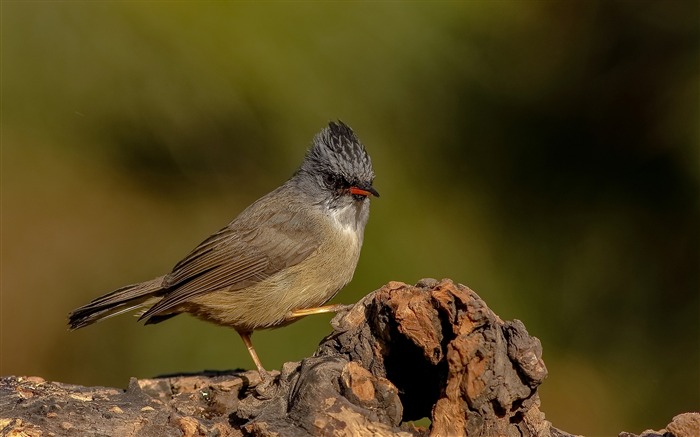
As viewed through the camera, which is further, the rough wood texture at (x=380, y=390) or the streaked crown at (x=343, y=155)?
the streaked crown at (x=343, y=155)

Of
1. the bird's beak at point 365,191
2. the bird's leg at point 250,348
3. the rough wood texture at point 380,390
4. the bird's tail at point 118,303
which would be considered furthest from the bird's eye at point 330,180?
the rough wood texture at point 380,390

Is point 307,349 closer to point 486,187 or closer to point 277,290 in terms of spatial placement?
point 277,290

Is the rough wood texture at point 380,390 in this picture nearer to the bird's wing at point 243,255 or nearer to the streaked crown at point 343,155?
the bird's wing at point 243,255

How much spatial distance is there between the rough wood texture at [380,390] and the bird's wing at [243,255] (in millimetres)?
1503

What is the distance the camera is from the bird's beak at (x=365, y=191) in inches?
198

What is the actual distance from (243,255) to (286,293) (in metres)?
0.44

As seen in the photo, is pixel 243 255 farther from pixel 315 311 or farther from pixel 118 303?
pixel 118 303

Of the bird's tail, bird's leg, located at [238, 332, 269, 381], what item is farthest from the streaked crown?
the bird's tail

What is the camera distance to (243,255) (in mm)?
5406

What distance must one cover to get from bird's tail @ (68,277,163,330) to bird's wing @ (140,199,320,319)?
119 mm

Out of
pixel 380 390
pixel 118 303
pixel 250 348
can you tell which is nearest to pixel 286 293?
pixel 250 348

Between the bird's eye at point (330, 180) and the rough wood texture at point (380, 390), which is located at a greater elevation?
the bird's eye at point (330, 180)

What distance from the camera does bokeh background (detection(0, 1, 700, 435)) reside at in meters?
4.97

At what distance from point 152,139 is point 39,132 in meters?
0.82
